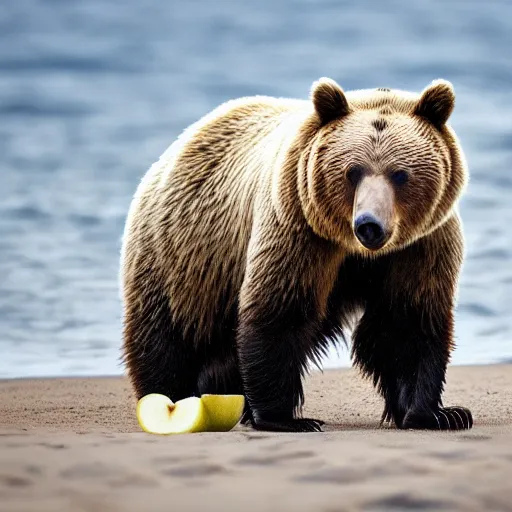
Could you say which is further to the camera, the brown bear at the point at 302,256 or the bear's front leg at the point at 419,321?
the bear's front leg at the point at 419,321

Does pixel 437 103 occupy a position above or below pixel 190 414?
above

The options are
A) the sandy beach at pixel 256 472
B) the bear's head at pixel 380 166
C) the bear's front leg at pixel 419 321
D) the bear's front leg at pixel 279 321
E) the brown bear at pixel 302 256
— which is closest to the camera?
the sandy beach at pixel 256 472

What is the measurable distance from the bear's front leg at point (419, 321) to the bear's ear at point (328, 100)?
3.10 ft

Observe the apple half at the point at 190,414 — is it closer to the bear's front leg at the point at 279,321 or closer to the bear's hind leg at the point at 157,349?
the bear's front leg at the point at 279,321

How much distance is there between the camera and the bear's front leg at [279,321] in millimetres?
6633

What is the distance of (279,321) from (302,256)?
42 cm

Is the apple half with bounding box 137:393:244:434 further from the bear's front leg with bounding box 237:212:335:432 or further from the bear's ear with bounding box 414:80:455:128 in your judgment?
the bear's ear with bounding box 414:80:455:128

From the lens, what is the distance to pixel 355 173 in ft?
20.7

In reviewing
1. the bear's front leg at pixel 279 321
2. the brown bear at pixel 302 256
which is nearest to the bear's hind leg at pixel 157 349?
the brown bear at pixel 302 256

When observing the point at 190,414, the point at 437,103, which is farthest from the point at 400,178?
the point at 190,414

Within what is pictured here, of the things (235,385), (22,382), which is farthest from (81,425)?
(22,382)

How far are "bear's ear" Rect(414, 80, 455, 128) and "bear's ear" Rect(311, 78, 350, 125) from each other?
0.44m

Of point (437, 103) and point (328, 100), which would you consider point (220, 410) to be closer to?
point (328, 100)

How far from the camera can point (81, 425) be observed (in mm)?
8250
